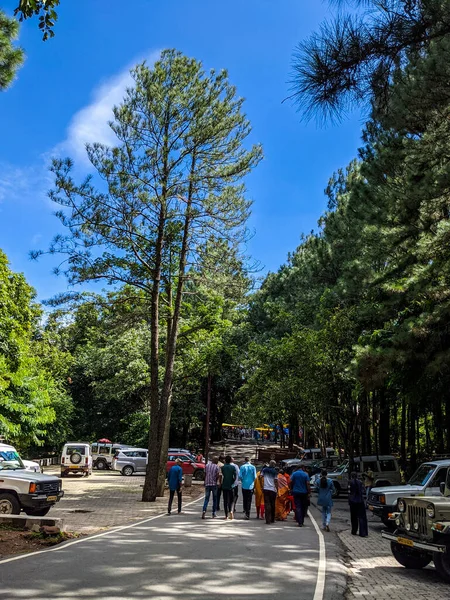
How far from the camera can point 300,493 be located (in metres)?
14.6

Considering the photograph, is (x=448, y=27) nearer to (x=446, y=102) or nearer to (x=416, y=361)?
(x=446, y=102)

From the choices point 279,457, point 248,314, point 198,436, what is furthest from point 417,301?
point 198,436

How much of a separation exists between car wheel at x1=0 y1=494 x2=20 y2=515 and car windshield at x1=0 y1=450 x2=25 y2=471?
1584mm

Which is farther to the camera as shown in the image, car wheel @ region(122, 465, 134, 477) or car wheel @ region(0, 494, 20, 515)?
car wheel @ region(122, 465, 134, 477)

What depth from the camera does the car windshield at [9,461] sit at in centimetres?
1583

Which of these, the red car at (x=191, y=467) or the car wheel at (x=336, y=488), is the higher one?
the red car at (x=191, y=467)

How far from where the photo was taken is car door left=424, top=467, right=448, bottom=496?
43.1 ft

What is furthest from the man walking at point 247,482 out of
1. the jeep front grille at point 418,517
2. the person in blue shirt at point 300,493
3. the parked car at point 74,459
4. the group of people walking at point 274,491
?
the parked car at point 74,459

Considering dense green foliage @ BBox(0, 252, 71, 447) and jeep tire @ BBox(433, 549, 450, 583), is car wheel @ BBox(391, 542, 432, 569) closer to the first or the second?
jeep tire @ BBox(433, 549, 450, 583)

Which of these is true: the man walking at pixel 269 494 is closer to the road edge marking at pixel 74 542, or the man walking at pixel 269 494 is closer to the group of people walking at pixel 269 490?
the group of people walking at pixel 269 490

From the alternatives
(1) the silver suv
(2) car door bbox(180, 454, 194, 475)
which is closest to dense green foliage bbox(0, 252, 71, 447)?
(1) the silver suv

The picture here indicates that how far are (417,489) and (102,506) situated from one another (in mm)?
10262

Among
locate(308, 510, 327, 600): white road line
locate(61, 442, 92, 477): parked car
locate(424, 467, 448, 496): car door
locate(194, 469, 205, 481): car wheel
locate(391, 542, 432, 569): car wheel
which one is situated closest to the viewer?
locate(308, 510, 327, 600): white road line

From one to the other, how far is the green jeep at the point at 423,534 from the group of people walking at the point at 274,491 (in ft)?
13.3
